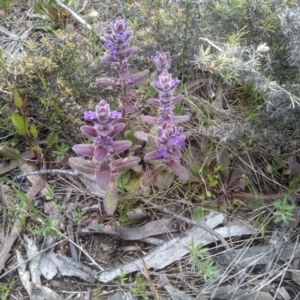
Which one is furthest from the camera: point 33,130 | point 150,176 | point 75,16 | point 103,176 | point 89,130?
point 75,16

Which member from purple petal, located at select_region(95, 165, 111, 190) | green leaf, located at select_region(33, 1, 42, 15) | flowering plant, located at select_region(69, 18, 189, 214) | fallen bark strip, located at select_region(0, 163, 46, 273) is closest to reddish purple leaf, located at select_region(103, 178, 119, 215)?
flowering plant, located at select_region(69, 18, 189, 214)

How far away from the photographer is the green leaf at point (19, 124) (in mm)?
2262

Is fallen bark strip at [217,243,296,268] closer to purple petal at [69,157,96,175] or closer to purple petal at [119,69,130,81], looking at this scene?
purple petal at [69,157,96,175]

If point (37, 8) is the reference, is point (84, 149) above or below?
below

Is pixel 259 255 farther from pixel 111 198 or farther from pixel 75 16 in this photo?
pixel 75 16

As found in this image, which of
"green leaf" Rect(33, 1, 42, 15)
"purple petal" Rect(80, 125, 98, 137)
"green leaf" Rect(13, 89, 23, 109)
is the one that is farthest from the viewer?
"green leaf" Rect(33, 1, 42, 15)

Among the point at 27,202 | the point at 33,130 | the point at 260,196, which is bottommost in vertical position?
the point at 260,196

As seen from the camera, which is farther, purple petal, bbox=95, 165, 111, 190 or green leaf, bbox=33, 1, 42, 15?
green leaf, bbox=33, 1, 42, 15

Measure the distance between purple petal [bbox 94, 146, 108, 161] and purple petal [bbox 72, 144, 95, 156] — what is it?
0.12 ft

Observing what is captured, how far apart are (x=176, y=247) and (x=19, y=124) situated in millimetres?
881

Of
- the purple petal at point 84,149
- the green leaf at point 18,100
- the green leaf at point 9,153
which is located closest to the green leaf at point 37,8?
the green leaf at point 18,100

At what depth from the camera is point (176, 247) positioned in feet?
7.13

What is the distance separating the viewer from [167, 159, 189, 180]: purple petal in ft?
6.63

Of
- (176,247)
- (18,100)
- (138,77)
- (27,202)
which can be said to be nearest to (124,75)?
(138,77)
